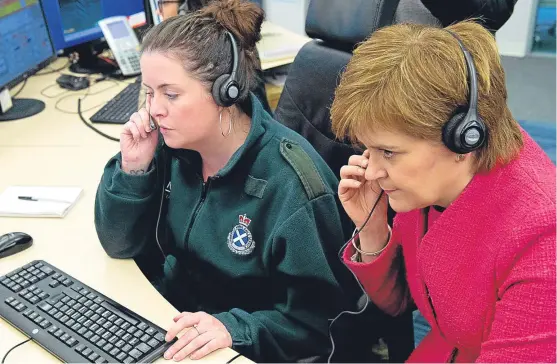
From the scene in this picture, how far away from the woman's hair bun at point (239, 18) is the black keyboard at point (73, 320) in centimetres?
58

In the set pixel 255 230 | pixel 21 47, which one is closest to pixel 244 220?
pixel 255 230

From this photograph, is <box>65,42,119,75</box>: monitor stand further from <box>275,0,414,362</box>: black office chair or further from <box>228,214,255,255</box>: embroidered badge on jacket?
<box>228,214,255,255</box>: embroidered badge on jacket

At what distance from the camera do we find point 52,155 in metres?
1.71

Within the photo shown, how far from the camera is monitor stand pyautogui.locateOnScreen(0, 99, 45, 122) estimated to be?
199 centimetres

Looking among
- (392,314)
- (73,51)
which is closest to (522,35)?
(73,51)

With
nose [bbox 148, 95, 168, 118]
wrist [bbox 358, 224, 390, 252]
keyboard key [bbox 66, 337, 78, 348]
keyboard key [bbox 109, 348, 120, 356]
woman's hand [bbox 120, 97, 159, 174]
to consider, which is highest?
nose [bbox 148, 95, 168, 118]

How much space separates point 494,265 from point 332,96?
0.66 metres

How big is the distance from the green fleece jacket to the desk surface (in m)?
0.07

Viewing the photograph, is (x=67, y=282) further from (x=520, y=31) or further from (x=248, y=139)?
(x=520, y=31)

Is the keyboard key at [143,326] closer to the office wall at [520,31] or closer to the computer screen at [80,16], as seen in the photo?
the computer screen at [80,16]

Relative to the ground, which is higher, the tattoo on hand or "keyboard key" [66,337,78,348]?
the tattoo on hand

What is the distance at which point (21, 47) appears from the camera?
77.2 inches

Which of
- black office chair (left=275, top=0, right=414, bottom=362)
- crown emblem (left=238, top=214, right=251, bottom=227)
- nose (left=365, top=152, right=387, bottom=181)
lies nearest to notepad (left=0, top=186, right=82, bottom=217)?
crown emblem (left=238, top=214, right=251, bottom=227)

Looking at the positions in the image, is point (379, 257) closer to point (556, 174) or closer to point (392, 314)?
point (392, 314)
